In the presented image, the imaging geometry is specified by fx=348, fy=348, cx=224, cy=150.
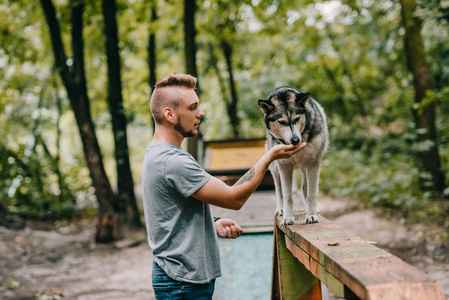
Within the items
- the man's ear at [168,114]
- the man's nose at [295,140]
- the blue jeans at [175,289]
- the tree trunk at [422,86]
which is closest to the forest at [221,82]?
the tree trunk at [422,86]

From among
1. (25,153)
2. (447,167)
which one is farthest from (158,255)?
(25,153)

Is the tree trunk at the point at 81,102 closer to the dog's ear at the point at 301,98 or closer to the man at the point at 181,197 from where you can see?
the man at the point at 181,197

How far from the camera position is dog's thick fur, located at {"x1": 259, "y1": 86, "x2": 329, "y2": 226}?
2.58m

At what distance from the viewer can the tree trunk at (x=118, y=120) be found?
9.16 metres

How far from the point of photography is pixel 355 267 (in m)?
1.50

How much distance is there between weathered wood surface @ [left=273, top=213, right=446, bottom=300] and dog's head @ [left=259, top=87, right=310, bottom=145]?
0.69 meters

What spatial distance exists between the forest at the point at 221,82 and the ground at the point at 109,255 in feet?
2.04

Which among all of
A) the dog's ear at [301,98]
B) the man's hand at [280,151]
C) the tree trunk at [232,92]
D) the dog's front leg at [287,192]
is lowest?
the dog's front leg at [287,192]

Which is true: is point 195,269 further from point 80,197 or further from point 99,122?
point 99,122

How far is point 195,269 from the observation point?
6.38ft

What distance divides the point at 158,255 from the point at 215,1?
24.9 ft

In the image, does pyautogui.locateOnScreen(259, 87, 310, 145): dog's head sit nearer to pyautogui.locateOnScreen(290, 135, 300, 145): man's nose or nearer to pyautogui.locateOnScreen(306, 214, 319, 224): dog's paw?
pyautogui.locateOnScreen(290, 135, 300, 145): man's nose

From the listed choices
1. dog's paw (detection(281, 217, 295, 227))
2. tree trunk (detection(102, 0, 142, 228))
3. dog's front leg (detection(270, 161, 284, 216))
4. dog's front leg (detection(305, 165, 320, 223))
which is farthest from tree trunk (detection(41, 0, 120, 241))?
dog's front leg (detection(305, 165, 320, 223))

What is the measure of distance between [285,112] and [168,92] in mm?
938
